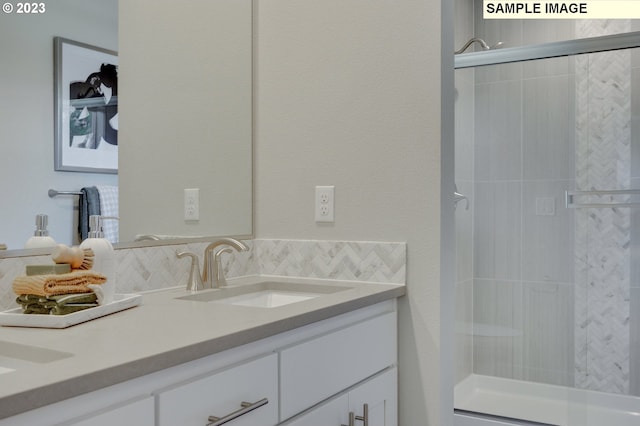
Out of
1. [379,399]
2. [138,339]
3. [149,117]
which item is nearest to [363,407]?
[379,399]

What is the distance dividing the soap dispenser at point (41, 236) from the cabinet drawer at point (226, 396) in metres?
0.58

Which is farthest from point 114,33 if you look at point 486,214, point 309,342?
point 486,214

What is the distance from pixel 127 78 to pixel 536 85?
197 centimetres

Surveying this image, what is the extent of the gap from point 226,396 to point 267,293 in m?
0.80

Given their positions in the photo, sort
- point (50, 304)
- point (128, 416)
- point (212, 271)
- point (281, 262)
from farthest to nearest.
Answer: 1. point (281, 262)
2. point (212, 271)
3. point (50, 304)
4. point (128, 416)

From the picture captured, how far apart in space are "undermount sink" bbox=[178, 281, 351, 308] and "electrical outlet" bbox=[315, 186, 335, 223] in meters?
0.24

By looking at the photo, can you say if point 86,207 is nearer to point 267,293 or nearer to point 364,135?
point 267,293

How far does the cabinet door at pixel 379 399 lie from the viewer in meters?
1.56

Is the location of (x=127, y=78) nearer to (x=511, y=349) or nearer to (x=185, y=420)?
(x=185, y=420)

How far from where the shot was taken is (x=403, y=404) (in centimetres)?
182

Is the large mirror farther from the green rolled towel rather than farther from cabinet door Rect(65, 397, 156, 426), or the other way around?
cabinet door Rect(65, 397, 156, 426)

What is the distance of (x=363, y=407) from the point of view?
1568 millimetres

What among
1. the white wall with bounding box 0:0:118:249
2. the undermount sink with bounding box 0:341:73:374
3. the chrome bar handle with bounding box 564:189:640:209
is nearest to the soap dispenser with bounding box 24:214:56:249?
the white wall with bounding box 0:0:118:249

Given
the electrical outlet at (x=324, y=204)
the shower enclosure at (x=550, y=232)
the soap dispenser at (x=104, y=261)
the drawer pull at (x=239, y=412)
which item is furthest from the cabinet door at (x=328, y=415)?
the shower enclosure at (x=550, y=232)
